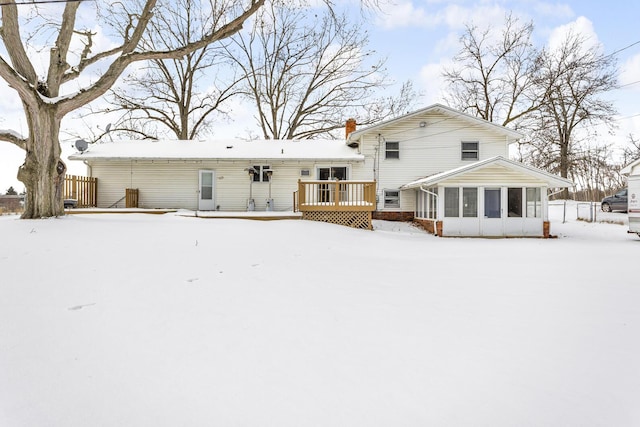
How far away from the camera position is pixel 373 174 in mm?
16297

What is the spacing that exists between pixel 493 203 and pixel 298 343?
13141mm

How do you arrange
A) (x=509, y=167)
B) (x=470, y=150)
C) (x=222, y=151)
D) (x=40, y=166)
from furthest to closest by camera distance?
(x=470, y=150)
(x=222, y=151)
(x=509, y=167)
(x=40, y=166)

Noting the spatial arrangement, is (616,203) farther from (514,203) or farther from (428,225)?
(428,225)

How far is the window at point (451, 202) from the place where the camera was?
530 inches

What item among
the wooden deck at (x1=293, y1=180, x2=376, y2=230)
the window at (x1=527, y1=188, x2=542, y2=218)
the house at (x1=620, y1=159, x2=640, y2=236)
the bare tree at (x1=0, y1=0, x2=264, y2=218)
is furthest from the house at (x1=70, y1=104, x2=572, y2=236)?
the bare tree at (x1=0, y1=0, x2=264, y2=218)

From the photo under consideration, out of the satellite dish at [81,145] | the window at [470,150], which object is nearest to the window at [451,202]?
the window at [470,150]

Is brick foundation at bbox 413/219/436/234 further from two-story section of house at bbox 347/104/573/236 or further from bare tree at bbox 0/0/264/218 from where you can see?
bare tree at bbox 0/0/264/218

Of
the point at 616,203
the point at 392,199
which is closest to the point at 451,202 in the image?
the point at 392,199

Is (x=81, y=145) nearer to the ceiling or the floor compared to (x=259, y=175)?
nearer to the ceiling

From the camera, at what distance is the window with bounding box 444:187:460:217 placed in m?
13.5

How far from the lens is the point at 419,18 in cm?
1178

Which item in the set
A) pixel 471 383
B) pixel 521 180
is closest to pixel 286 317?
pixel 471 383

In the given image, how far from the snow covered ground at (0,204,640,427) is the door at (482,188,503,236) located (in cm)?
821

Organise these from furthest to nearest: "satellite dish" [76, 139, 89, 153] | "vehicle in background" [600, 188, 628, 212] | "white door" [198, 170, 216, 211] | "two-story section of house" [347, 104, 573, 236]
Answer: "vehicle in background" [600, 188, 628, 212], "two-story section of house" [347, 104, 573, 236], "white door" [198, 170, 216, 211], "satellite dish" [76, 139, 89, 153]
